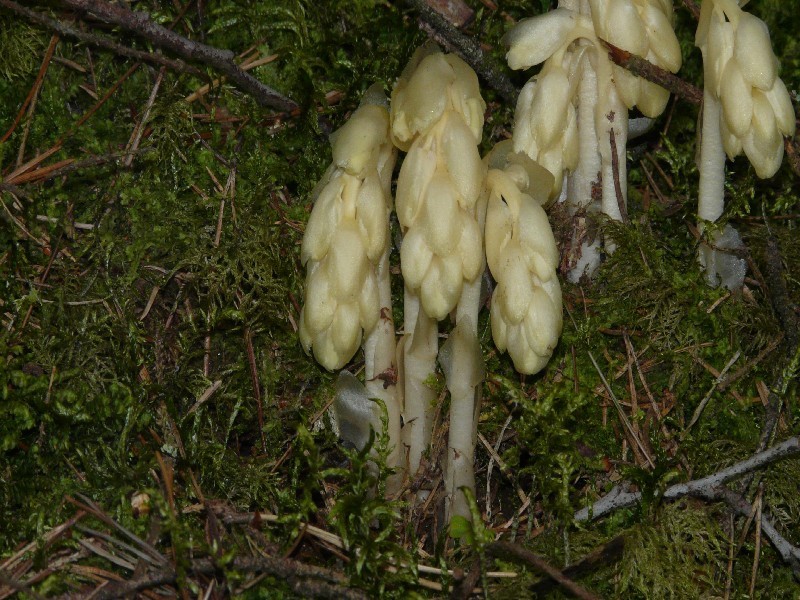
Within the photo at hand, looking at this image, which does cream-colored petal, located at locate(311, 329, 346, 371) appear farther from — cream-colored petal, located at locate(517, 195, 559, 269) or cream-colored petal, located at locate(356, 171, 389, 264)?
cream-colored petal, located at locate(517, 195, 559, 269)

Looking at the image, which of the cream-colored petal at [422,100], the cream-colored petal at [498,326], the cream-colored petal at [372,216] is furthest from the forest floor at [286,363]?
the cream-colored petal at [422,100]

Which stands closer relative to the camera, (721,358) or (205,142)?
(721,358)

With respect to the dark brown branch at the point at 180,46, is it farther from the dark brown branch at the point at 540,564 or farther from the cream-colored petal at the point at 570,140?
the dark brown branch at the point at 540,564

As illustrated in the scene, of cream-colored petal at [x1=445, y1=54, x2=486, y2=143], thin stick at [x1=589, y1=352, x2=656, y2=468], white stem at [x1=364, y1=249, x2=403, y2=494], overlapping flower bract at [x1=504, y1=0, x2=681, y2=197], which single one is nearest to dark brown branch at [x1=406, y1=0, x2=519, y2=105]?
overlapping flower bract at [x1=504, y1=0, x2=681, y2=197]

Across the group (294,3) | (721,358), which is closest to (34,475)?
(294,3)

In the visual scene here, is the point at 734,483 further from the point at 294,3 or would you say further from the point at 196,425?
the point at 294,3

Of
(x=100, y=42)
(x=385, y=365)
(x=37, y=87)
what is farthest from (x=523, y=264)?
(x=37, y=87)
